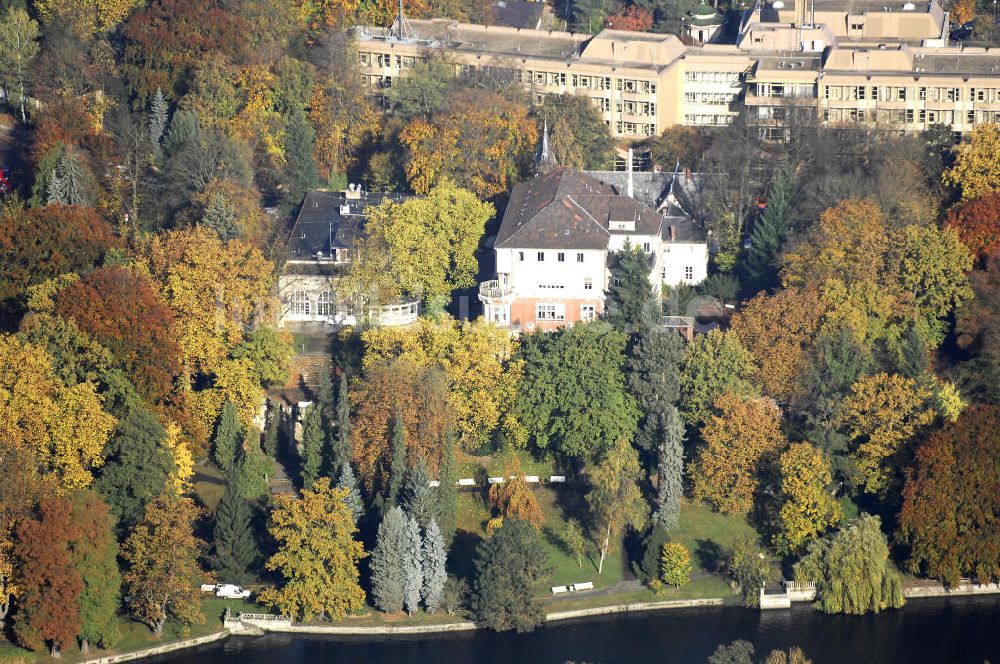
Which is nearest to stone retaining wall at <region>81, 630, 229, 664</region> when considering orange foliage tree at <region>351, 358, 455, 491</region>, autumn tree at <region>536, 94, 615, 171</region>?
orange foliage tree at <region>351, 358, 455, 491</region>

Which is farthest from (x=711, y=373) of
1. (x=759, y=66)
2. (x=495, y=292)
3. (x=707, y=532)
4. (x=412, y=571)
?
(x=759, y=66)

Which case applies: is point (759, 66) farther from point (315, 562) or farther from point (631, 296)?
point (315, 562)

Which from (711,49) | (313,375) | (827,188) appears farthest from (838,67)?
(313,375)

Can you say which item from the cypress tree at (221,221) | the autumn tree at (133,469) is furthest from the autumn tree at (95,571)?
the cypress tree at (221,221)

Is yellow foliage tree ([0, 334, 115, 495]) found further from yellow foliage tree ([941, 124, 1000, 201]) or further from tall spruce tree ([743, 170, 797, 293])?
yellow foliage tree ([941, 124, 1000, 201])

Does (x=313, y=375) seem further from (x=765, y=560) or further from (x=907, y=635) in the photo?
(x=907, y=635)

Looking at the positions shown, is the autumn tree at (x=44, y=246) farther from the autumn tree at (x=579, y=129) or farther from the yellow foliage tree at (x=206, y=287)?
the autumn tree at (x=579, y=129)
